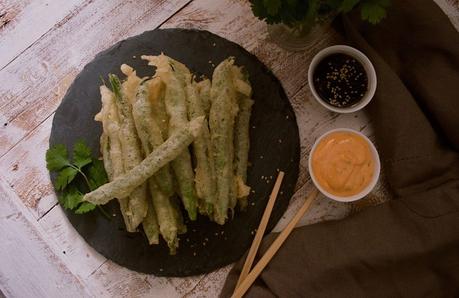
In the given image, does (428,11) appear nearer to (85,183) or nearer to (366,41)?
(366,41)

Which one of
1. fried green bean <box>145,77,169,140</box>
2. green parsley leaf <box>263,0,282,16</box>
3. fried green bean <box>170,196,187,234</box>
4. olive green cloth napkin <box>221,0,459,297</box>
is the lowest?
olive green cloth napkin <box>221,0,459,297</box>

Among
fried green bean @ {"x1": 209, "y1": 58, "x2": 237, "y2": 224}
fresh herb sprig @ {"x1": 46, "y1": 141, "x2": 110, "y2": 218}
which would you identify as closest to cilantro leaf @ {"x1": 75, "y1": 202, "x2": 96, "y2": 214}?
fresh herb sprig @ {"x1": 46, "y1": 141, "x2": 110, "y2": 218}

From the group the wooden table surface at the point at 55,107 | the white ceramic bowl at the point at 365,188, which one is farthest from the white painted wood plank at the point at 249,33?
the white ceramic bowl at the point at 365,188

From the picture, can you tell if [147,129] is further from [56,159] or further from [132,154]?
[56,159]

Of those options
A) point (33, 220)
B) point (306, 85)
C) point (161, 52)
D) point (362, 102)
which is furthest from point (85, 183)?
point (362, 102)

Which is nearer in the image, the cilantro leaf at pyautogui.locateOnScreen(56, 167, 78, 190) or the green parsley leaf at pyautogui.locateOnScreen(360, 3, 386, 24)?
the green parsley leaf at pyautogui.locateOnScreen(360, 3, 386, 24)

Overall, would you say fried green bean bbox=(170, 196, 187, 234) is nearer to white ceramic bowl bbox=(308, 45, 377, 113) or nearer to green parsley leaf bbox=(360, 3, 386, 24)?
white ceramic bowl bbox=(308, 45, 377, 113)

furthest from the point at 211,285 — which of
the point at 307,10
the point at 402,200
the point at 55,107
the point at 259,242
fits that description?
the point at 307,10
